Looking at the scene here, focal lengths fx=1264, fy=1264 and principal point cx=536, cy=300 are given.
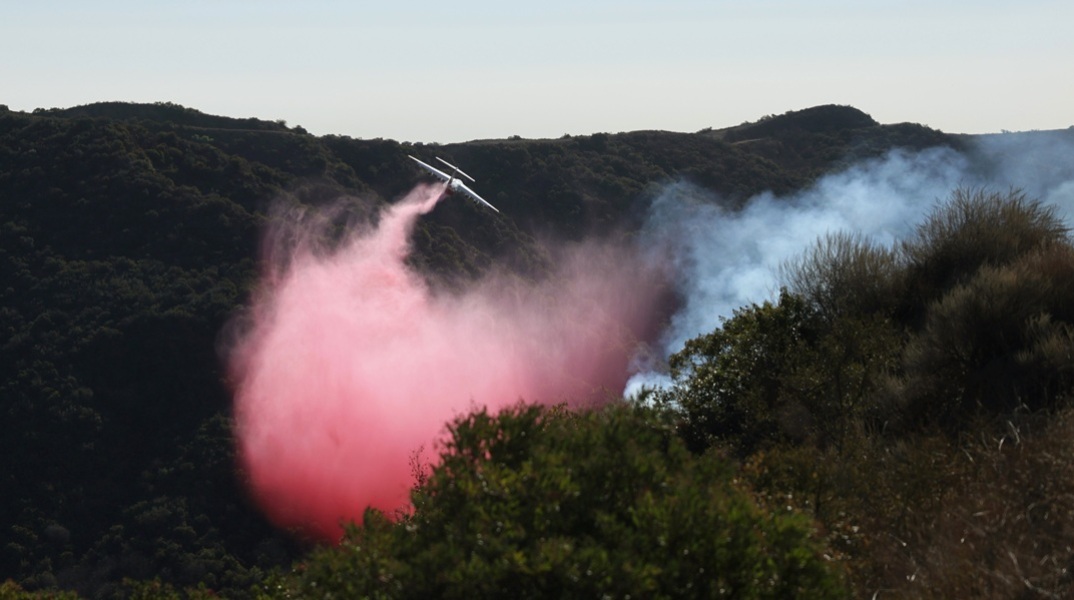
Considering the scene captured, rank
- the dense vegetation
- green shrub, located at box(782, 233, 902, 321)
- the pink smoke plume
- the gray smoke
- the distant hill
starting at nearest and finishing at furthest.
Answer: the dense vegetation → green shrub, located at box(782, 233, 902, 321) → the pink smoke plume → the gray smoke → the distant hill

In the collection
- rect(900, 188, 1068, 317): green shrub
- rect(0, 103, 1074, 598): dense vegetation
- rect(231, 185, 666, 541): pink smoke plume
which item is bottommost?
rect(231, 185, 666, 541): pink smoke plume

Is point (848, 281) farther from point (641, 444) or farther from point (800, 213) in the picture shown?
point (800, 213)

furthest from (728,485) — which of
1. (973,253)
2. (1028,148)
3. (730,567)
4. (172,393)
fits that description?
(1028,148)

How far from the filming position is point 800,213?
324 feet

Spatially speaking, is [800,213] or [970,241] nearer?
[970,241]

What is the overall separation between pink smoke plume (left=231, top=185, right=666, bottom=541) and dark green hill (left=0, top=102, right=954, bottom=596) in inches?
84.2

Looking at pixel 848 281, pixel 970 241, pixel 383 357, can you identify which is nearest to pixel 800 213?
pixel 383 357

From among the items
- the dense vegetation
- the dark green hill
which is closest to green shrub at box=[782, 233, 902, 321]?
the dense vegetation

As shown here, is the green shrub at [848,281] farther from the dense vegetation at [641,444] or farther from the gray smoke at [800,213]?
the gray smoke at [800,213]

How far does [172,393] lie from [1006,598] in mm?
58967

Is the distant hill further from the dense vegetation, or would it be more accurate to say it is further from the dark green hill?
the dense vegetation

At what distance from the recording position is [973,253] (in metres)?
30.8

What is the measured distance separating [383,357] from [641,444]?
60.1 metres

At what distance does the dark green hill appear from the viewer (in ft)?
190
